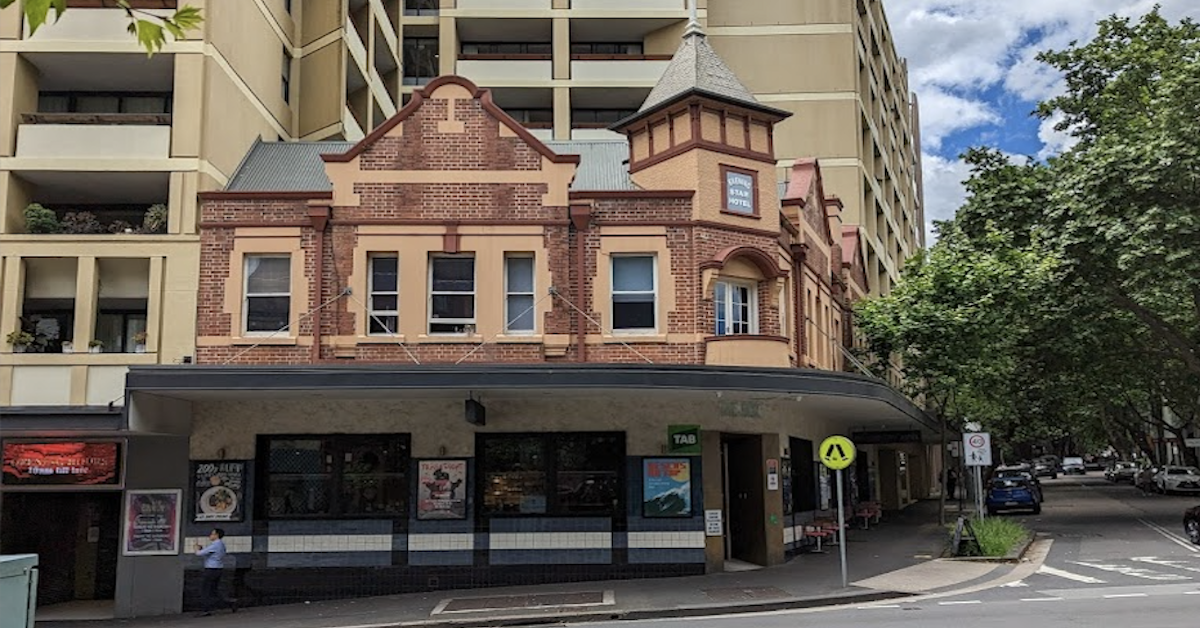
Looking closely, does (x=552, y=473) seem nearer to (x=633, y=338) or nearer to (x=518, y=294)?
(x=633, y=338)

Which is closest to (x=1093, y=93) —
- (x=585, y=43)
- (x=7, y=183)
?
(x=585, y=43)

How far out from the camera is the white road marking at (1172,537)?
23434mm

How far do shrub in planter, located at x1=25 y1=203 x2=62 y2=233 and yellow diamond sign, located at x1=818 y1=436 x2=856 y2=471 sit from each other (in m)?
15.8

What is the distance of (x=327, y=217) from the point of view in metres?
19.9

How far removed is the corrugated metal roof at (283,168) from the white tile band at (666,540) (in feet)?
31.0

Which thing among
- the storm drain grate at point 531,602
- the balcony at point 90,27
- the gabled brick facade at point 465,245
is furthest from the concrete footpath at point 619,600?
the balcony at point 90,27

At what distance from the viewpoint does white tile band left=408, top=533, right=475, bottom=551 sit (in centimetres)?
1856

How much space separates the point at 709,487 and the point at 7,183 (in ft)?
50.2

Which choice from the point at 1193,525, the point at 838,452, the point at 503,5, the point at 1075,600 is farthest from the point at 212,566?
the point at 503,5

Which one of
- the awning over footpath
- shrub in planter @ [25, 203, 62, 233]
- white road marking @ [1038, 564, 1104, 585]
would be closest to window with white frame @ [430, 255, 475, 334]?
the awning over footpath

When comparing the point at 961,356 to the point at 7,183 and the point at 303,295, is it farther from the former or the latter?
the point at 7,183

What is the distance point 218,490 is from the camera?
18688mm

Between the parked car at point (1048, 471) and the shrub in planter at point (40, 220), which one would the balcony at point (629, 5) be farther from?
the parked car at point (1048, 471)

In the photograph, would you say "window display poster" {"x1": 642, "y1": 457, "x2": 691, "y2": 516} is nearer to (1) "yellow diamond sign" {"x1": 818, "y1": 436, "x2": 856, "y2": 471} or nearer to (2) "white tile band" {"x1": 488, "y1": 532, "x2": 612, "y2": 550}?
(2) "white tile band" {"x1": 488, "y1": 532, "x2": 612, "y2": 550}
